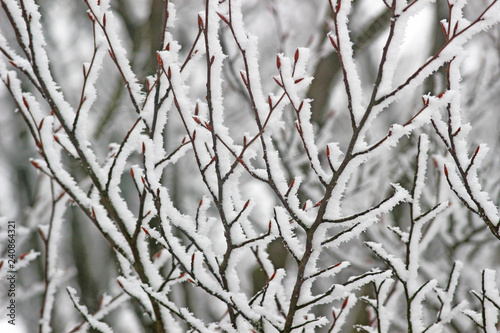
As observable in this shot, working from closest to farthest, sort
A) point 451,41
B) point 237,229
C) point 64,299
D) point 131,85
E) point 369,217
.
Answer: point 451,41 → point 369,217 → point 237,229 → point 131,85 → point 64,299

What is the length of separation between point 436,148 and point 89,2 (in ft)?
9.47

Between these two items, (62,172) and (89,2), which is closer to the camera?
(89,2)

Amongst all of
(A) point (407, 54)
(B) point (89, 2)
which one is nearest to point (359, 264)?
(B) point (89, 2)

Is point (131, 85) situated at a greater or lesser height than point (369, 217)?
greater

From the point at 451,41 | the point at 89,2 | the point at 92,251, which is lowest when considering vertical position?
the point at 451,41

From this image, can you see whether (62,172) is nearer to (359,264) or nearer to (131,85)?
(131,85)

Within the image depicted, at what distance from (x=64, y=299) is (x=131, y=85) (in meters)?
6.86

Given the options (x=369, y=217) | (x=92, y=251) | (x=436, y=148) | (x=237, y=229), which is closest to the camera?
(x=369, y=217)

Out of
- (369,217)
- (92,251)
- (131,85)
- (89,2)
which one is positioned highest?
(92,251)

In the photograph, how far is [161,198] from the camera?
140 cm

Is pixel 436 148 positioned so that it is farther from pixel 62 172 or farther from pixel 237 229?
pixel 62 172

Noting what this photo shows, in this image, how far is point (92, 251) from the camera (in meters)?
6.36

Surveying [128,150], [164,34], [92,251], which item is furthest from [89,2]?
[92,251]

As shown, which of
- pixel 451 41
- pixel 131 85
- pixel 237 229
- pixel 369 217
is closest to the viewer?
pixel 451 41
